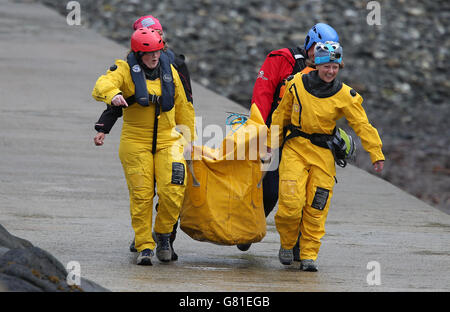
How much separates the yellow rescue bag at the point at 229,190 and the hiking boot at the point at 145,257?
39 cm

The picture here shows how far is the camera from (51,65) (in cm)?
1734

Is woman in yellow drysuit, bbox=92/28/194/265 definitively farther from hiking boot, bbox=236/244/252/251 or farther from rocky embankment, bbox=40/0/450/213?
rocky embankment, bbox=40/0/450/213

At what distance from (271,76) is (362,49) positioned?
14.6 meters

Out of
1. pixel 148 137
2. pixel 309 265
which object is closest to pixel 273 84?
pixel 148 137

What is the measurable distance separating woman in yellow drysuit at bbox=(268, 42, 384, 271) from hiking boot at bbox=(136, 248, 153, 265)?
1.00 metres

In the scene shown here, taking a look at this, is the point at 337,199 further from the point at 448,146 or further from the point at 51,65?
the point at 51,65

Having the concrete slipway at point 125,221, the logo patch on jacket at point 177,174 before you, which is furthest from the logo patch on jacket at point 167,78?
the concrete slipway at point 125,221

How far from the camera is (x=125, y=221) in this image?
8.67 meters

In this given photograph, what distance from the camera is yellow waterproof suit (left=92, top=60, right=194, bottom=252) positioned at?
271 inches

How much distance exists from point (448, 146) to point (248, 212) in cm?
977

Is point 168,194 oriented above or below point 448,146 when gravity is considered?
above

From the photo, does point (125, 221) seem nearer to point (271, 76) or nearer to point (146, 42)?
point (271, 76)
